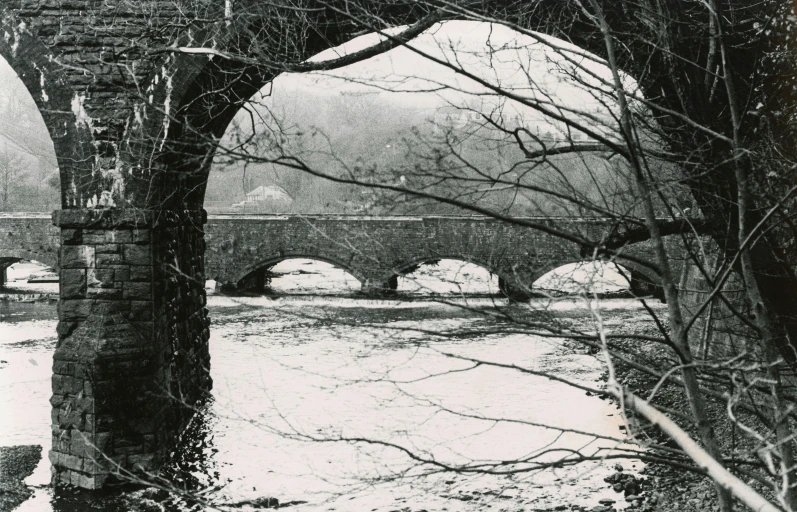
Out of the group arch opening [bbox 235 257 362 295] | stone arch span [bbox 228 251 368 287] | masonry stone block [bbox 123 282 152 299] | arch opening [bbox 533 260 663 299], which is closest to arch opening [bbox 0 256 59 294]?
stone arch span [bbox 228 251 368 287]

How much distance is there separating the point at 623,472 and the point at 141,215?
18.2 feet

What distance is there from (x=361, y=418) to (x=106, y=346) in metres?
3.89

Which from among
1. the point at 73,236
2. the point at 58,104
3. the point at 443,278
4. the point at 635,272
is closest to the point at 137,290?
the point at 73,236

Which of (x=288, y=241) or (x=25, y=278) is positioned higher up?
(x=288, y=241)

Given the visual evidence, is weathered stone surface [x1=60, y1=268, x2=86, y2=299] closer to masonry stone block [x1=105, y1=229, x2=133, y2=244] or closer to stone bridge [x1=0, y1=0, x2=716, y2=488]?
stone bridge [x1=0, y1=0, x2=716, y2=488]

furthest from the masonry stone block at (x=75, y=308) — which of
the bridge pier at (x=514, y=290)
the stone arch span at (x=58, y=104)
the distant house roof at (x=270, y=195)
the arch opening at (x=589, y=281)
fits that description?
the distant house roof at (x=270, y=195)

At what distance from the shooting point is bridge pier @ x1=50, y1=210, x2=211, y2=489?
739 centimetres

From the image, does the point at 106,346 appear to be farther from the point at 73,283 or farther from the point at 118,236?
the point at 118,236

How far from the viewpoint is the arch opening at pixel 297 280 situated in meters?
24.2

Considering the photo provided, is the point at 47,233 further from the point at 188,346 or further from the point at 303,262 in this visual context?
the point at 188,346

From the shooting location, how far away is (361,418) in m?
10.3

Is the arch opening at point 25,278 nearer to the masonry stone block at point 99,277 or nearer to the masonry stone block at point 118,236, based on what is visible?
the masonry stone block at point 99,277

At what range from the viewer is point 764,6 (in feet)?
19.4

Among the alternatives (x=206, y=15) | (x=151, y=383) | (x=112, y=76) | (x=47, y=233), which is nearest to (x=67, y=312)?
(x=151, y=383)
